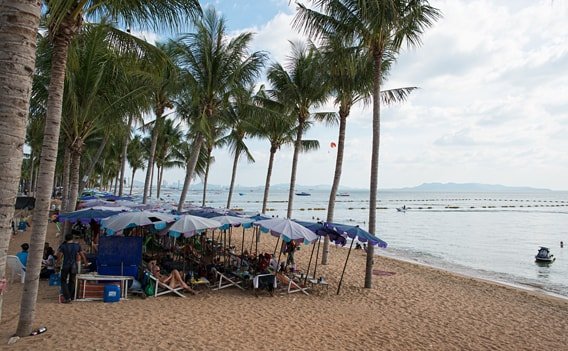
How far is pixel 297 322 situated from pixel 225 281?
141 inches

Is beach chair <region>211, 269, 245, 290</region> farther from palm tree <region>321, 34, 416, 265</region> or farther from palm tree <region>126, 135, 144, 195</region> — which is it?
palm tree <region>126, 135, 144, 195</region>

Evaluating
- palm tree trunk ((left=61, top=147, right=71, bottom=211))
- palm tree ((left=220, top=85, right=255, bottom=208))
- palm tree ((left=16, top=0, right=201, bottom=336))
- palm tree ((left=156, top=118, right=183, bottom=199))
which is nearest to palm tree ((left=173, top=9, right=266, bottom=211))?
palm tree ((left=220, top=85, right=255, bottom=208))

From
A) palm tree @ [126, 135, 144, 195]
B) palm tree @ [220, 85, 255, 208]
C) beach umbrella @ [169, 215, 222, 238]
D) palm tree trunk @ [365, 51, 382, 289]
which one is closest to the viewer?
beach umbrella @ [169, 215, 222, 238]

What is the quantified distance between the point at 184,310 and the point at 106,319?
5.19 ft

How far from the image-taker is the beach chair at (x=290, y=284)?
1074 cm

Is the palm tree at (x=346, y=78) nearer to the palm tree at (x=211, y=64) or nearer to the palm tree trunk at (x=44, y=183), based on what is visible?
the palm tree at (x=211, y=64)

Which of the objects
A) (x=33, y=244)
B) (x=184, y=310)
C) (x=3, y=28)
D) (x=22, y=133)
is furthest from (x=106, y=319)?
(x=3, y=28)

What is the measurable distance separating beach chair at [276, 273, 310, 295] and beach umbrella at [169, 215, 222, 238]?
243cm

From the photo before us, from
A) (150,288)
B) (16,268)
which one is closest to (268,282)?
(150,288)

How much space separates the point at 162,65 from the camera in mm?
7910

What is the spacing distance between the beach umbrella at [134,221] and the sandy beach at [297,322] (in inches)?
68.4

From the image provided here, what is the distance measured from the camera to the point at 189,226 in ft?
31.0

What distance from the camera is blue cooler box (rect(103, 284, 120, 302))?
337 inches

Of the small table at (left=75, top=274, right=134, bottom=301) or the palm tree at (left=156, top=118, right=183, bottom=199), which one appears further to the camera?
the palm tree at (left=156, top=118, right=183, bottom=199)
